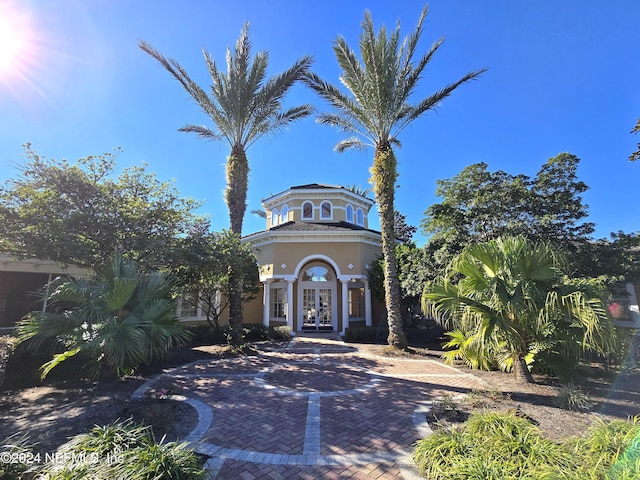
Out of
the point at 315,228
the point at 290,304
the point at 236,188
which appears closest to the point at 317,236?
the point at 315,228

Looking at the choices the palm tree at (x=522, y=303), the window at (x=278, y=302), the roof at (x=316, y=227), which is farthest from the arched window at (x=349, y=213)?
the palm tree at (x=522, y=303)

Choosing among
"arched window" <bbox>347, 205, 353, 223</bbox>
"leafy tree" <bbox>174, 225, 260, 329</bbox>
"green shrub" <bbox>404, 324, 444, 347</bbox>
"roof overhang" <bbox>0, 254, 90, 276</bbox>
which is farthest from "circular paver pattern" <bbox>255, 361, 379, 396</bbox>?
"arched window" <bbox>347, 205, 353, 223</bbox>

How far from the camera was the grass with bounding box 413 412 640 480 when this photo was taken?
3254 mm

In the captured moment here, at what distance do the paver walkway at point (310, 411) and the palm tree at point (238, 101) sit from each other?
4.76m

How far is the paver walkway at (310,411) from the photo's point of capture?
13.8 ft

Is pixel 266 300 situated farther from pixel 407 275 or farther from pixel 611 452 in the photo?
pixel 611 452

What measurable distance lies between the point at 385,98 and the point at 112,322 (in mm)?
12252

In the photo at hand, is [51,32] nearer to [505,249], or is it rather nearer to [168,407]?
[168,407]

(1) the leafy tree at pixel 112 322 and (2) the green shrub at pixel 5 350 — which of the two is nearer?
(1) the leafy tree at pixel 112 322

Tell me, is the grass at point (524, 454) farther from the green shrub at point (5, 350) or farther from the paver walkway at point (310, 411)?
the green shrub at point (5, 350)

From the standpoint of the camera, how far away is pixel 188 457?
3.51 metres

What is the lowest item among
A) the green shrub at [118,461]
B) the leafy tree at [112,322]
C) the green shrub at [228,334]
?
the green shrub at [118,461]

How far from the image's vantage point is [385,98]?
12734 millimetres

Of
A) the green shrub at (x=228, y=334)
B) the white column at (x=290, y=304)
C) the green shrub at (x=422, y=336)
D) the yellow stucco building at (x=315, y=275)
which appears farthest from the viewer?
the yellow stucco building at (x=315, y=275)
